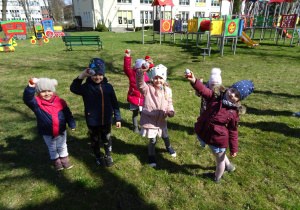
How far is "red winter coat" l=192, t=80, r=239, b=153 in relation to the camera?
2.73 metres

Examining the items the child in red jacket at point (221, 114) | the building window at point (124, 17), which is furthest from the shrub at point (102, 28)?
the child in red jacket at point (221, 114)

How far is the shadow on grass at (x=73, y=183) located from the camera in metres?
3.00

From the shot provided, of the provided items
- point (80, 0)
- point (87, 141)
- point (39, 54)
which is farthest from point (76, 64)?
point (80, 0)

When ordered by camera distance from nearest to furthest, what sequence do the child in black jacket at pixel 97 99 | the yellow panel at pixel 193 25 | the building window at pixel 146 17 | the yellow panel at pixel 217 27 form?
the child in black jacket at pixel 97 99
the yellow panel at pixel 217 27
the yellow panel at pixel 193 25
the building window at pixel 146 17

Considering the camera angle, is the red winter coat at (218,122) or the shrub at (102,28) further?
the shrub at (102,28)

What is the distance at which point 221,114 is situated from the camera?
275 centimetres

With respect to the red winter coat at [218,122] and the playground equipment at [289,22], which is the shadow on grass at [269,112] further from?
the playground equipment at [289,22]

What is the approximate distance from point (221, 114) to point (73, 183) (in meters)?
2.67

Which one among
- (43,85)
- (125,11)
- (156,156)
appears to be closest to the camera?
(43,85)

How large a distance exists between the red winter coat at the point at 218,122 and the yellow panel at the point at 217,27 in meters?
12.5

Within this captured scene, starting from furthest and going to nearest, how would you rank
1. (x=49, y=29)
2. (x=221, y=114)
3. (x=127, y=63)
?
1. (x=49, y=29)
2. (x=127, y=63)
3. (x=221, y=114)

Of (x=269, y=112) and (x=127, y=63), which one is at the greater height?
(x=127, y=63)

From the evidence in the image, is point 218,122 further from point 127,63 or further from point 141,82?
point 127,63

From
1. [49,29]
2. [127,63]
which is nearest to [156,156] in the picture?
[127,63]
